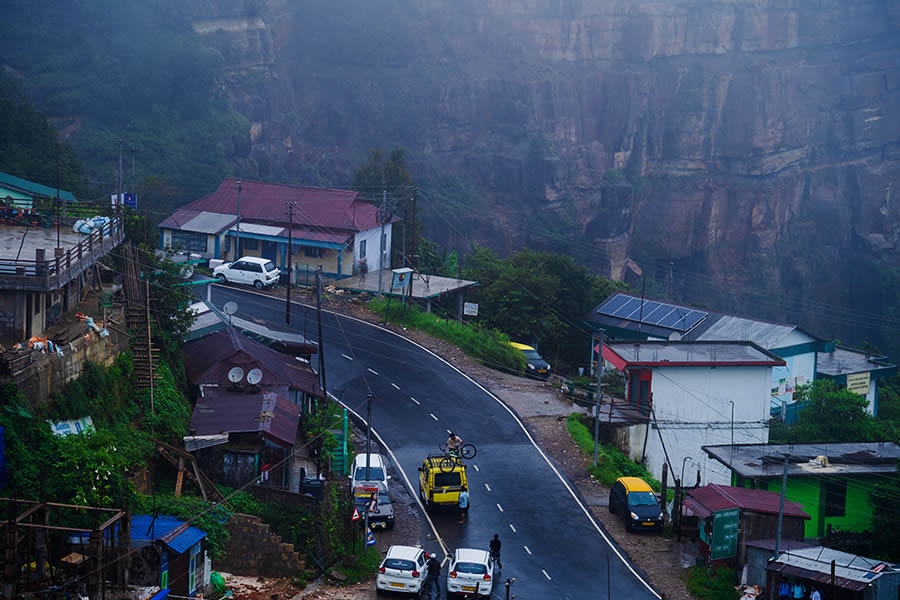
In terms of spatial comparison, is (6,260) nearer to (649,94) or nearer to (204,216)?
(204,216)

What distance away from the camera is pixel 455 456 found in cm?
3041

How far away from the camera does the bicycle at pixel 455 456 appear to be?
29109 millimetres

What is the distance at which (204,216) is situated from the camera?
173 ft

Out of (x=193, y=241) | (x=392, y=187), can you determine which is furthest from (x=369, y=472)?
(x=392, y=187)

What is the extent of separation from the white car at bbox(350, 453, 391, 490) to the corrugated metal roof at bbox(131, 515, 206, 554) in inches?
308

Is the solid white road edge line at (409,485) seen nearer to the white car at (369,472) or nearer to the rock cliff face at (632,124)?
the white car at (369,472)

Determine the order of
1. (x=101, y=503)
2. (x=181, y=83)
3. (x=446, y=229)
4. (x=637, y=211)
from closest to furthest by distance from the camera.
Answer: (x=101, y=503), (x=181, y=83), (x=446, y=229), (x=637, y=211)

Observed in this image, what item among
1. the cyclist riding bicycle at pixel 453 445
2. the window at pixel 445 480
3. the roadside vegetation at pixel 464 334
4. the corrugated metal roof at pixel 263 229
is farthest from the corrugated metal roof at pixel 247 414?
the corrugated metal roof at pixel 263 229

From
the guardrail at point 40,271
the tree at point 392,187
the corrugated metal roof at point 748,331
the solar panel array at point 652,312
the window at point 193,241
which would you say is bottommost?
the corrugated metal roof at point 748,331

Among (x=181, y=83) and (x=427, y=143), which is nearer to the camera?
(x=181, y=83)

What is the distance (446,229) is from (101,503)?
72.1 m

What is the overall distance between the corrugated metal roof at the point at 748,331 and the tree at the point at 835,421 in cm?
551

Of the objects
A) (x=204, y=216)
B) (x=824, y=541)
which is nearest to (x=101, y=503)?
(x=824, y=541)

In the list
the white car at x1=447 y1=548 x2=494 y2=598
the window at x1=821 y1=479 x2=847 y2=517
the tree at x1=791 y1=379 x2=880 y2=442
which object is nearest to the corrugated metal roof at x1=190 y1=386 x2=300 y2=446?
the white car at x1=447 y1=548 x2=494 y2=598
